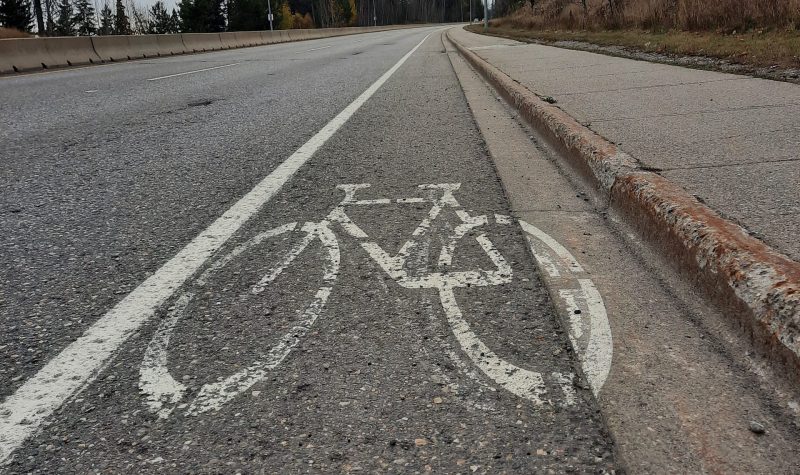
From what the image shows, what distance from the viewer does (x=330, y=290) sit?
2465 millimetres

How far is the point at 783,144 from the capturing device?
3.84 m

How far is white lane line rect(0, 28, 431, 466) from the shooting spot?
5.59 ft

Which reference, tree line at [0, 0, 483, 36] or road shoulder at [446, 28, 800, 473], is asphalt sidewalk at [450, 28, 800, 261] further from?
tree line at [0, 0, 483, 36]

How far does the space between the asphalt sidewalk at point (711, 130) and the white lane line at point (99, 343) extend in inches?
89.4

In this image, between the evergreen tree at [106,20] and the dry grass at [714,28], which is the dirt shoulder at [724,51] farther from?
the evergreen tree at [106,20]

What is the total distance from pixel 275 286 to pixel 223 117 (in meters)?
4.84

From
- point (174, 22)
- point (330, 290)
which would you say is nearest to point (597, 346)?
point (330, 290)

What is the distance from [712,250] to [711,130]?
247 centimetres

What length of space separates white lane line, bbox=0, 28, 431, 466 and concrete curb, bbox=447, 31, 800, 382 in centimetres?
196

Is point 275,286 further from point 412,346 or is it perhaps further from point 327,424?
point 327,424

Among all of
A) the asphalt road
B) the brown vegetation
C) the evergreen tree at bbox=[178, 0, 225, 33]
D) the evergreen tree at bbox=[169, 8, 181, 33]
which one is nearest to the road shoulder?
the asphalt road

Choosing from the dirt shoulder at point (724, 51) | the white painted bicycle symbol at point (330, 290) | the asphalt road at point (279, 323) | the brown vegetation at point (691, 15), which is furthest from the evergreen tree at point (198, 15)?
the white painted bicycle symbol at point (330, 290)

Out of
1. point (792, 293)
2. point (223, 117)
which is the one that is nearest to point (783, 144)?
point (792, 293)

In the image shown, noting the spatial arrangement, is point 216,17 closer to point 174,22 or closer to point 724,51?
point 174,22
